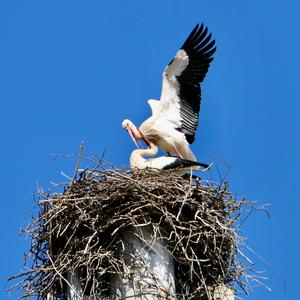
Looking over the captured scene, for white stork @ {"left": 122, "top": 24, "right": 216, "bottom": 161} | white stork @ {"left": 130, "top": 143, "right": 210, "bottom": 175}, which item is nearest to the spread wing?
white stork @ {"left": 122, "top": 24, "right": 216, "bottom": 161}

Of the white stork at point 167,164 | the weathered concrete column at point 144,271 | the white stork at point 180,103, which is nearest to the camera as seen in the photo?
the weathered concrete column at point 144,271

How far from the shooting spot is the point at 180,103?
42.2ft

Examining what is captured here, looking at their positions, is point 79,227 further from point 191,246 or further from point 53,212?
point 191,246

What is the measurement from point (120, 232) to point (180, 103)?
377cm

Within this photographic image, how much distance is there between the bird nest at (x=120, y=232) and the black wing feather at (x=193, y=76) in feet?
9.75

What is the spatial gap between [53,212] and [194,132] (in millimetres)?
3661

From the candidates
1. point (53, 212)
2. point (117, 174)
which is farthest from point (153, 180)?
point (53, 212)

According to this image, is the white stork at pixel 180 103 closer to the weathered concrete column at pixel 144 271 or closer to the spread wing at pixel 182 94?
the spread wing at pixel 182 94

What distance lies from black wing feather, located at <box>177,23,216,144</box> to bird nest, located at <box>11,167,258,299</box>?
297 cm

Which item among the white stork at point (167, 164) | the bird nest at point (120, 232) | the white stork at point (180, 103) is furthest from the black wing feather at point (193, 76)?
the bird nest at point (120, 232)

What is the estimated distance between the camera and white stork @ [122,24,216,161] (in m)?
12.7

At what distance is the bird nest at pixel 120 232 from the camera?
927 centimetres

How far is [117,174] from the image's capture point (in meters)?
9.90

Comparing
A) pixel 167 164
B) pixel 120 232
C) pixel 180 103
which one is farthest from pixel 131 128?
pixel 120 232
